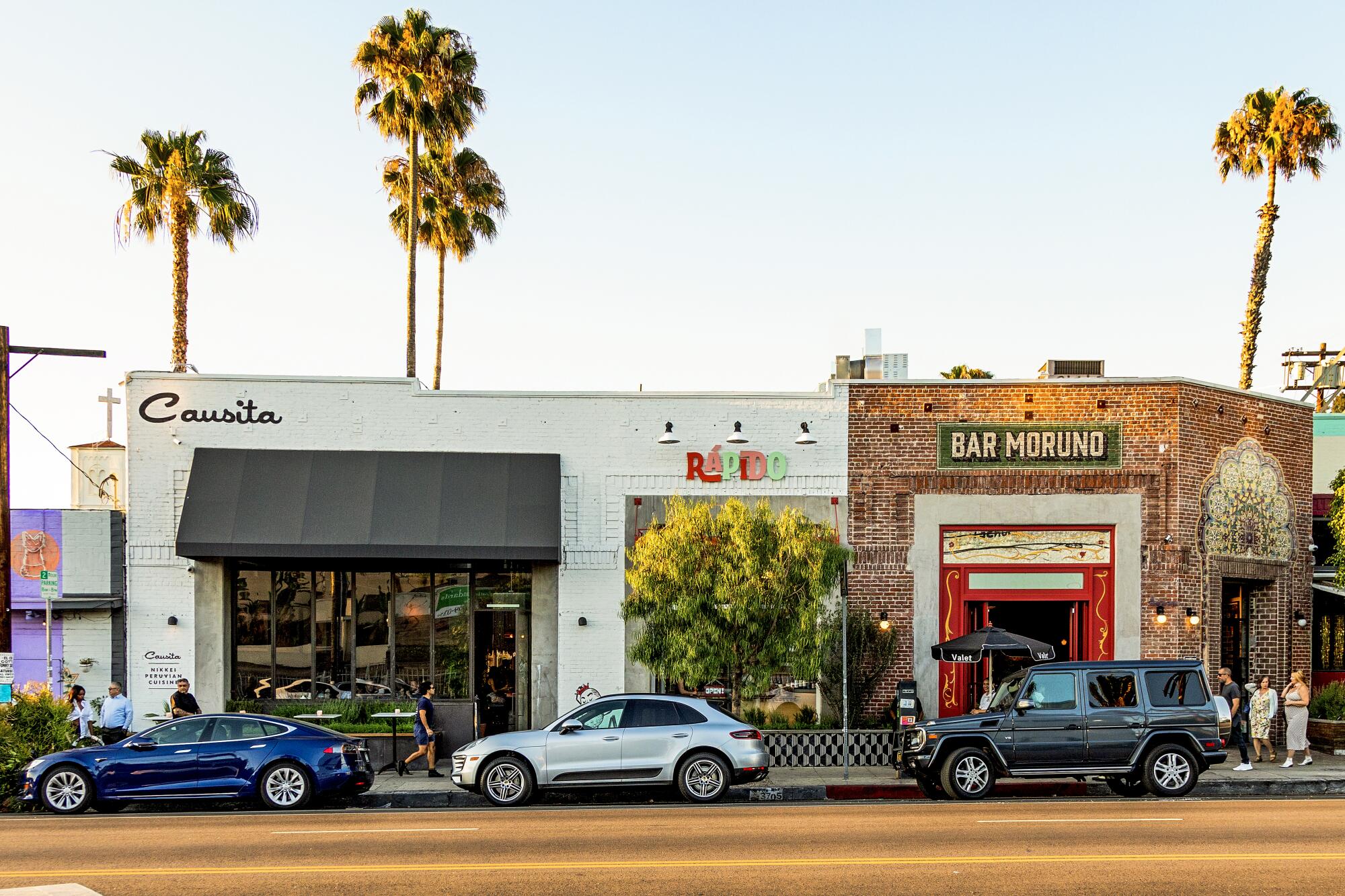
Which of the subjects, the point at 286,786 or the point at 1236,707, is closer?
the point at 286,786

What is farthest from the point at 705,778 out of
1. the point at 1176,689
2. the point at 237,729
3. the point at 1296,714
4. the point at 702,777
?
the point at 1296,714

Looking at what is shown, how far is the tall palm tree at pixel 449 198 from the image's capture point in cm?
3362

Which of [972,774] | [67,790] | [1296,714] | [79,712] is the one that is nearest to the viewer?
[67,790]

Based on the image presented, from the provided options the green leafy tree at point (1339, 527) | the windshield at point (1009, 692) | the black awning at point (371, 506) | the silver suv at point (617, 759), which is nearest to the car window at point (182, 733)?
the silver suv at point (617, 759)

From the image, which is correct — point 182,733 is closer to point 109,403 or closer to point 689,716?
point 689,716

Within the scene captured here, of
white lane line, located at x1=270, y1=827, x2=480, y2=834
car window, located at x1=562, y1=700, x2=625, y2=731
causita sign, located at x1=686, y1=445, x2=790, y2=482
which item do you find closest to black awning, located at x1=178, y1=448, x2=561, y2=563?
causita sign, located at x1=686, y1=445, x2=790, y2=482

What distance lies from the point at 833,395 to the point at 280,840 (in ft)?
41.8

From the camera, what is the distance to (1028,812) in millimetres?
14609

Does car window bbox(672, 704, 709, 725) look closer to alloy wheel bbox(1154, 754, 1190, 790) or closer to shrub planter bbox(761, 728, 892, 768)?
shrub planter bbox(761, 728, 892, 768)

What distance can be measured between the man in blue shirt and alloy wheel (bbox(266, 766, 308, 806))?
420 cm

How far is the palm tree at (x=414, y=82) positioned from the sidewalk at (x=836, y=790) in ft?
46.9

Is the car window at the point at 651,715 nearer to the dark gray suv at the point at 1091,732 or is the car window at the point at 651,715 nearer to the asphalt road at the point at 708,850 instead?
the asphalt road at the point at 708,850

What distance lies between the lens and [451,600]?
2197cm

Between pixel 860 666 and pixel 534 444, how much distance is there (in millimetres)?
7046
